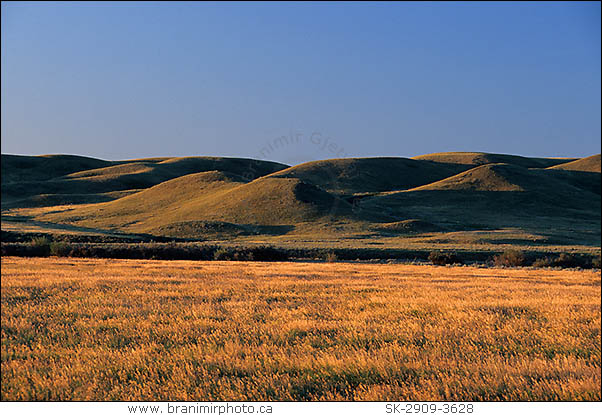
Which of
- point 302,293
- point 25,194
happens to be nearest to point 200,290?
point 302,293

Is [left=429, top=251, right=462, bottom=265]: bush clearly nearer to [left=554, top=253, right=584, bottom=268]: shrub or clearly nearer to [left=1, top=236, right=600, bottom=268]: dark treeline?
Result: [left=1, top=236, right=600, bottom=268]: dark treeline

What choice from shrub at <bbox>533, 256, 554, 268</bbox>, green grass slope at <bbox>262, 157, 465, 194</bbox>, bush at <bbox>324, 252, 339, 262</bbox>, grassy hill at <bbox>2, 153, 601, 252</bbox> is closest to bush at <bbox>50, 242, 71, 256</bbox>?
bush at <bbox>324, 252, 339, 262</bbox>

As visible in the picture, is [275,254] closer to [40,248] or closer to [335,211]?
[40,248]

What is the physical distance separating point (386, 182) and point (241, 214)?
93.9 m

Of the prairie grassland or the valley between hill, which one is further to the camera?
the valley between hill

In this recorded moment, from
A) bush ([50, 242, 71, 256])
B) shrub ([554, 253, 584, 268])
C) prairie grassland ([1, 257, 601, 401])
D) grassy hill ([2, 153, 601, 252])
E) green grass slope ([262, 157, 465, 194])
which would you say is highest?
green grass slope ([262, 157, 465, 194])

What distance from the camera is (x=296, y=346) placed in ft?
33.8

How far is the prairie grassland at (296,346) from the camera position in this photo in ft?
25.6

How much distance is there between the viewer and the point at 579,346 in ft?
34.1

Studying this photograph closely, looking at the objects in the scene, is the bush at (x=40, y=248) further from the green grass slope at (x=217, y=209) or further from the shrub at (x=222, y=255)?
the green grass slope at (x=217, y=209)

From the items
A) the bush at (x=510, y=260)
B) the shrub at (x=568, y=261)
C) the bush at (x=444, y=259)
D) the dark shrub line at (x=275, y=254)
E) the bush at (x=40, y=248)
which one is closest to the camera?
the bush at (x=510, y=260)

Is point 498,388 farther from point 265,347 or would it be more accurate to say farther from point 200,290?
point 200,290

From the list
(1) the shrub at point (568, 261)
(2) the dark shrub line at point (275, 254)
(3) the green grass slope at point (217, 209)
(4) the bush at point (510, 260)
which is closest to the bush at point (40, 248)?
(2) the dark shrub line at point (275, 254)

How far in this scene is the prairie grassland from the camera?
7793 millimetres
